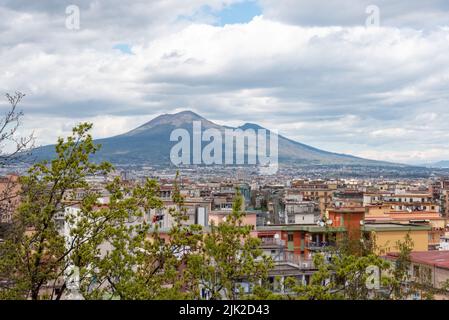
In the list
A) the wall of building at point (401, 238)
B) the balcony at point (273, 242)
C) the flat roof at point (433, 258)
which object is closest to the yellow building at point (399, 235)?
the wall of building at point (401, 238)

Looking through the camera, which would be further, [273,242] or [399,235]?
[399,235]

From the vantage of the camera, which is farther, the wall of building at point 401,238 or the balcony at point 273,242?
the wall of building at point 401,238

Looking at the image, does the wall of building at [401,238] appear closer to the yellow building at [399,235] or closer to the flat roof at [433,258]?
the yellow building at [399,235]

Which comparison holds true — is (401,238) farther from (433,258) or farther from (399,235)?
(433,258)

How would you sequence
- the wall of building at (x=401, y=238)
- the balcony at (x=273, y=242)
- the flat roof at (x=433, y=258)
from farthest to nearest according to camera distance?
the wall of building at (x=401, y=238) < the balcony at (x=273, y=242) < the flat roof at (x=433, y=258)

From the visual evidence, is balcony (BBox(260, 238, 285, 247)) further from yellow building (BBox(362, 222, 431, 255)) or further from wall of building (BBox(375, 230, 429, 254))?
wall of building (BBox(375, 230, 429, 254))

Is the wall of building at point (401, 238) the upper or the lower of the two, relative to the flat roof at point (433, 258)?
lower

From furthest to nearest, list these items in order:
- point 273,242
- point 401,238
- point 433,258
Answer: point 401,238
point 273,242
point 433,258

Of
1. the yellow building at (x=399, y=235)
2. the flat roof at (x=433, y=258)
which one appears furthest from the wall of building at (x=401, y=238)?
the flat roof at (x=433, y=258)

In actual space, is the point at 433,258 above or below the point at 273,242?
above

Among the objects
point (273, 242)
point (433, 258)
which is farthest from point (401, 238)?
point (433, 258)

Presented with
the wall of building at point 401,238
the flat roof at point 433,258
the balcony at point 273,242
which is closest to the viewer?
the flat roof at point 433,258

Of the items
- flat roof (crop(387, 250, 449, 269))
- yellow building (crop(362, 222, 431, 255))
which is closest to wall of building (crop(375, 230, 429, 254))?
yellow building (crop(362, 222, 431, 255))

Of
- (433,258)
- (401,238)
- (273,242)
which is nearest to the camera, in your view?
(433,258)
